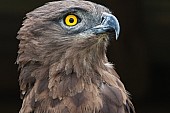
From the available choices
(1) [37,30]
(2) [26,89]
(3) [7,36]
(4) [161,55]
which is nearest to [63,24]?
(1) [37,30]

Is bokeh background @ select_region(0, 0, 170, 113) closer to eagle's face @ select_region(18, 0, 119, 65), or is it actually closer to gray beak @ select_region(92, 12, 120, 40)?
eagle's face @ select_region(18, 0, 119, 65)

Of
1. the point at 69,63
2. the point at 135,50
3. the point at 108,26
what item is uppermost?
the point at 108,26

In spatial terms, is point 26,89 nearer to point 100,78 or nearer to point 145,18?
point 100,78

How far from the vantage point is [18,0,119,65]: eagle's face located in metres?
4.20

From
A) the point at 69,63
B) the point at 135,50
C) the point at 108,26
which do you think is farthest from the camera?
the point at 135,50

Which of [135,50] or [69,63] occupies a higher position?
[69,63]

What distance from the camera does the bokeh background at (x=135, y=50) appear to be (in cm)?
669

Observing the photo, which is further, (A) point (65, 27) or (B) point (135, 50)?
(B) point (135, 50)

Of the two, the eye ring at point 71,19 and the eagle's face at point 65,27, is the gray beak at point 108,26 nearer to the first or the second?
the eagle's face at point 65,27

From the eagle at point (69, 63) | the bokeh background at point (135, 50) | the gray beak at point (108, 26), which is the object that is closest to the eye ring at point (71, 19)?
the eagle at point (69, 63)

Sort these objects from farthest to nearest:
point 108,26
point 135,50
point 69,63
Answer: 1. point 135,50
2. point 69,63
3. point 108,26

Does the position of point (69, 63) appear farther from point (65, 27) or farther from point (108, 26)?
point (108, 26)

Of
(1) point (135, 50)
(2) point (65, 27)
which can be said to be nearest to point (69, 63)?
(2) point (65, 27)

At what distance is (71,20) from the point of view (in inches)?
168
